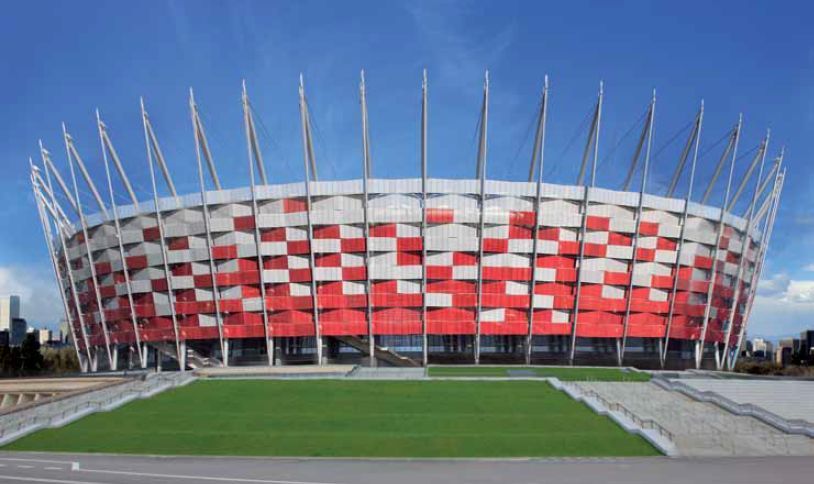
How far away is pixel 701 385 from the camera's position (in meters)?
49.8

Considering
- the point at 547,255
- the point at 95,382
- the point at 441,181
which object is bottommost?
the point at 95,382

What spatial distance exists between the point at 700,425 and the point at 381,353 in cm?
4165

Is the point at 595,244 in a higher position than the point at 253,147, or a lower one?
lower

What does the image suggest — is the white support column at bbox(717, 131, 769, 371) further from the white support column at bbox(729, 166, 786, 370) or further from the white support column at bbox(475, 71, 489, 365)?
the white support column at bbox(475, 71, 489, 365)

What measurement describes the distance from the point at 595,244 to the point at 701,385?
25.3m

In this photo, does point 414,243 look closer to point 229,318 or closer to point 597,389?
point 229,318

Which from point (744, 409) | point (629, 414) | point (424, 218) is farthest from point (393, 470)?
point (424, 218)

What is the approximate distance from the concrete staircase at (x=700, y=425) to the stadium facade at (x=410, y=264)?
24.6m

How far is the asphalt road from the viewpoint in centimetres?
A: 2392

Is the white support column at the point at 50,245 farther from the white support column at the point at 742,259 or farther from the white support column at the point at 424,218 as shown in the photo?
the white support column at the point at 742,259

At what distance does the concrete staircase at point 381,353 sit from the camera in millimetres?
74562

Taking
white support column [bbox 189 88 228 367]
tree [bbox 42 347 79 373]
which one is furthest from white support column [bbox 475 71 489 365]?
tree [bbox 42 347 79 373]

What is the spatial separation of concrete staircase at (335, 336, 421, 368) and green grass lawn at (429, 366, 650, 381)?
37.7 feet

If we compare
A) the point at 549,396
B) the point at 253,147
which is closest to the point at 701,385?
the point at 549,396
